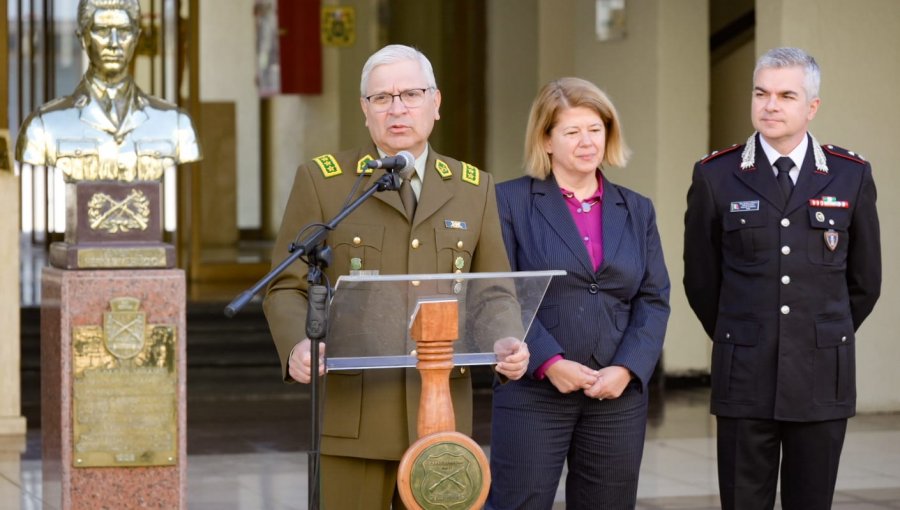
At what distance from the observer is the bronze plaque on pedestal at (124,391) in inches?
204

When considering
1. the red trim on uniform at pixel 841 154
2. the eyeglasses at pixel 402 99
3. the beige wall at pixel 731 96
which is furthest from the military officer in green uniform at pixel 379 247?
the beige wall at pixel 731 96

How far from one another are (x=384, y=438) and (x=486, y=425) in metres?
4.89

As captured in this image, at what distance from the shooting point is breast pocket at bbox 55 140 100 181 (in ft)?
18.1

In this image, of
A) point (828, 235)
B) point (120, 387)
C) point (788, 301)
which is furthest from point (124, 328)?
point (828, 235)

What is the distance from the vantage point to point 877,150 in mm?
8938

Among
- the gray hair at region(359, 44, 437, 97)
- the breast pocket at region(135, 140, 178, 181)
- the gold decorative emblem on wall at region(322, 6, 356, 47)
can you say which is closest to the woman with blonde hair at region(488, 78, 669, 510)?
the gray hair at region(359, 44, 437, 97)

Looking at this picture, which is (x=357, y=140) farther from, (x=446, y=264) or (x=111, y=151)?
(x=446, y=264)

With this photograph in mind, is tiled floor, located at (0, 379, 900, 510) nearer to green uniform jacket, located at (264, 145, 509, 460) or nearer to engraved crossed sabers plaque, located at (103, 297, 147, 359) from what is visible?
engraved crossed sabers plaque, located at (103, 297, 147, 359)

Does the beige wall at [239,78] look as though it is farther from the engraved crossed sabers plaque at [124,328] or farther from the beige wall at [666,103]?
the engraved crossed sabers plaque at [124,328]

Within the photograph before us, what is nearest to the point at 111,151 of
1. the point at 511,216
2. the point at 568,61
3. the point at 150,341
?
the point at 150,341

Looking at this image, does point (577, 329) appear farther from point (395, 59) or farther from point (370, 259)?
point (395, 59)

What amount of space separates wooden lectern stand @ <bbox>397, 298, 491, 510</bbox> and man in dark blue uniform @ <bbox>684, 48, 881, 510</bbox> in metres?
1.23

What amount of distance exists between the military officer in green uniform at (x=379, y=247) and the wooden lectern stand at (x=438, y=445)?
208 mm

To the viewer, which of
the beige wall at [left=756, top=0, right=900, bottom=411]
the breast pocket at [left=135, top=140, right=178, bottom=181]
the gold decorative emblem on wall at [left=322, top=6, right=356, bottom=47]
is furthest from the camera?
the gold decorative emblem on wall at [left=322, top=6, right=356, bottom=47]
